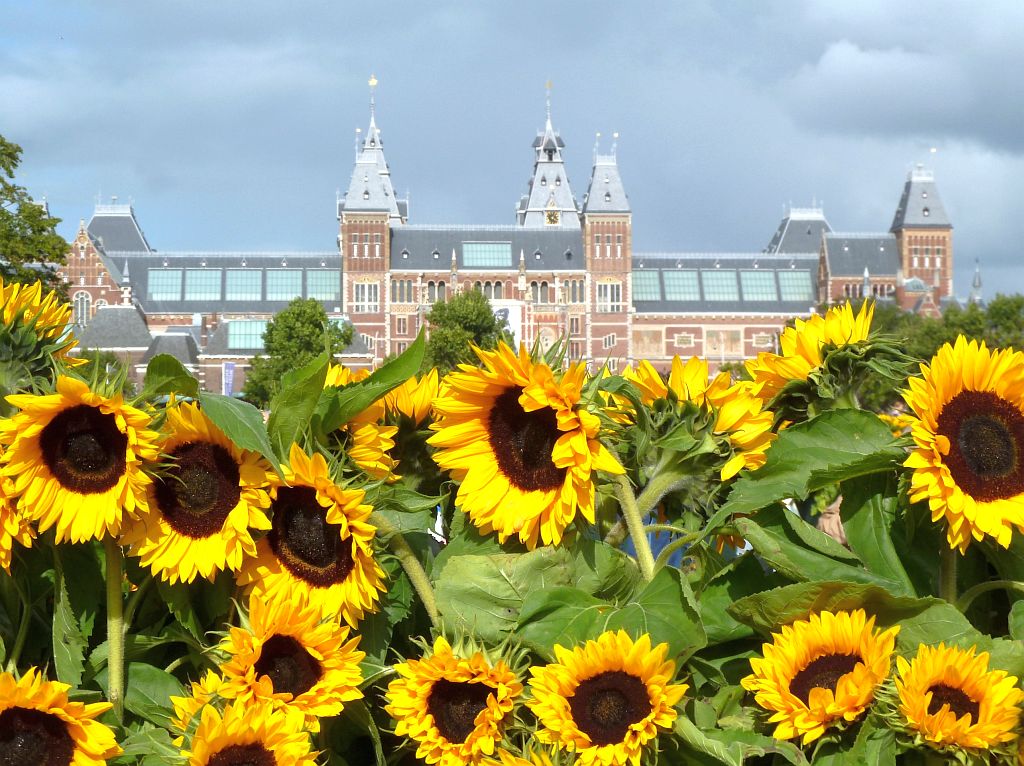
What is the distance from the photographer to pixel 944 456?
143cm

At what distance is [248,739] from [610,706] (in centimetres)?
43

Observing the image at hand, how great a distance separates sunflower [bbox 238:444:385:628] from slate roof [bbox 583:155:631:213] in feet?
209

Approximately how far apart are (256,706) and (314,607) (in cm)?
14

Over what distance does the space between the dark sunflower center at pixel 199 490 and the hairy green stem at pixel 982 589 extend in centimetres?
92

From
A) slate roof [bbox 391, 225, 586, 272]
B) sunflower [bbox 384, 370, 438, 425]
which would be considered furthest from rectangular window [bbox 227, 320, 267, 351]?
sunflower [bbox 384, 370, 438, 425]

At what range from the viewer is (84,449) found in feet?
4.87

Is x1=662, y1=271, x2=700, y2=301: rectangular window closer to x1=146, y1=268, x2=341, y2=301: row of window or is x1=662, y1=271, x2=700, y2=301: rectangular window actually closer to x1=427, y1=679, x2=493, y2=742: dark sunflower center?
x1=146, y1=268, x2=341, y2=301: row of window

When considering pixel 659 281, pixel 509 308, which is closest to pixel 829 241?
pixel 659 281

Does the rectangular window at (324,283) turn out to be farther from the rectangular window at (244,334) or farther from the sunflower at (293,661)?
the sunflower at (293,661)

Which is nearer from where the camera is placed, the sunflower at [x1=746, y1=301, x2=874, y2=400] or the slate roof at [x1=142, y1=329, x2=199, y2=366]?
the sunflower at [x1=746, y1=301, x2=874, y2=400]

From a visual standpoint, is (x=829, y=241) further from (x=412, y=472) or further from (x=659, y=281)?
(x=412, y=472)

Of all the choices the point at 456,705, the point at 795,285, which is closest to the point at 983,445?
the point at 456,705

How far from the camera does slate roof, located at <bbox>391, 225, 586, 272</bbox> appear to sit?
65062 millimetres

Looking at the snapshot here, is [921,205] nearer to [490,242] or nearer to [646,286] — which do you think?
[646,286]
